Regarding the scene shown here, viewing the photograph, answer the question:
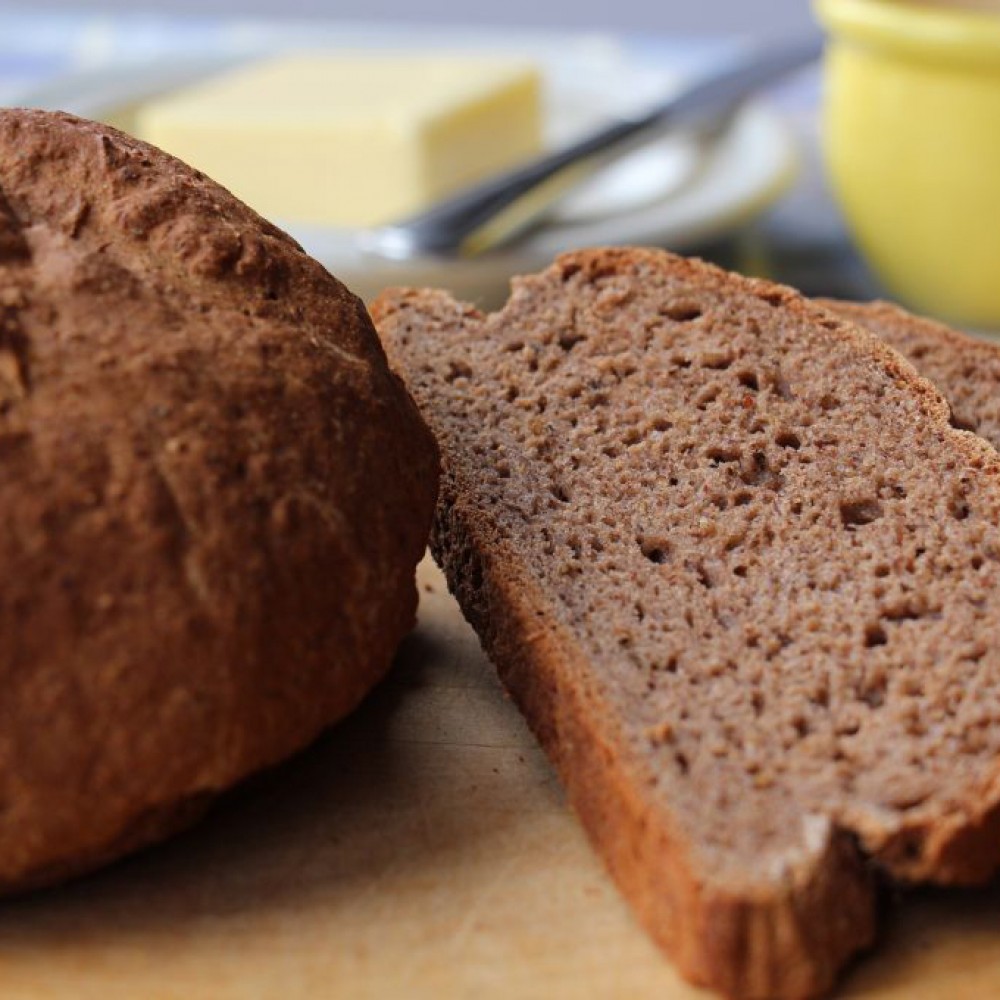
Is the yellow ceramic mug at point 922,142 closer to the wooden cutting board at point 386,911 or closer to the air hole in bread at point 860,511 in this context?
the air hole in bread at point 860,511

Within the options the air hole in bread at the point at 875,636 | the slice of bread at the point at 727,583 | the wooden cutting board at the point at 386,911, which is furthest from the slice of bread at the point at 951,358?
the wooden cutting board at the point at 386,911

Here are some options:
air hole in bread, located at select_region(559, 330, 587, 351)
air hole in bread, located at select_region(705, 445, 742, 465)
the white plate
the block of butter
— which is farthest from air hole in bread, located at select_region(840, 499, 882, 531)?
the block of butter

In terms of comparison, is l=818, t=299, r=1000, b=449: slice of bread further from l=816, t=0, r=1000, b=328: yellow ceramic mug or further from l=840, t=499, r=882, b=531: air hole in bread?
l=816, t=0, r=1000, b=328: yellow ceramic mug

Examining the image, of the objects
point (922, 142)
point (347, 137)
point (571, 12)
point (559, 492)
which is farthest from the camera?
point (571, 12)

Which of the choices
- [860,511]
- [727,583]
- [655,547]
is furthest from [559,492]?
[860,511]

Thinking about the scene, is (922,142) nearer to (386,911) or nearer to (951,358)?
(951,358)

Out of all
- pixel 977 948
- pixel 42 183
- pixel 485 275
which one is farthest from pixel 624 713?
pixel 485 275
